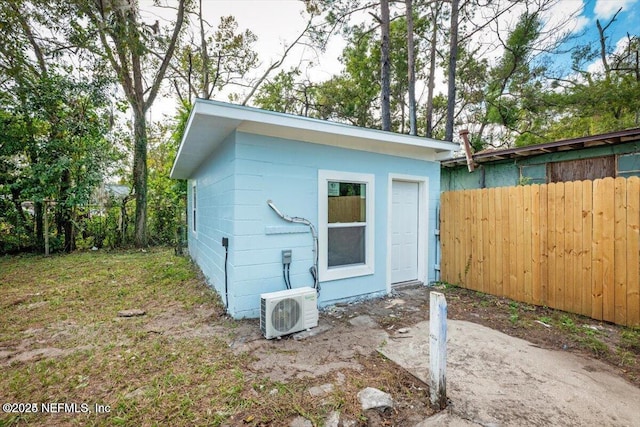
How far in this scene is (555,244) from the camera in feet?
12.8

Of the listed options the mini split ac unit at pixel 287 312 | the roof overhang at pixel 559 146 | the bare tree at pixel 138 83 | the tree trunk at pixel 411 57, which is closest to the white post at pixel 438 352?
the mini split ac unit at pixel 287 312

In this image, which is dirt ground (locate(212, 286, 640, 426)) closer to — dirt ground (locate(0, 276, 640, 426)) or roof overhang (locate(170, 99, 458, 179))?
dirt ground (locate(0, 276, 640, 426))

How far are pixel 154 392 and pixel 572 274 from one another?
4.93 meters

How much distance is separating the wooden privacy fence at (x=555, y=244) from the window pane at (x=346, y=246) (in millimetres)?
1962

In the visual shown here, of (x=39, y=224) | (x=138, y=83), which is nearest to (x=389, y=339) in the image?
(x=39, y=224)

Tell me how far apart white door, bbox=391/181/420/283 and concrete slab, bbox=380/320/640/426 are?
1.98m

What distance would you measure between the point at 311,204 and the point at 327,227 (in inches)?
16.7

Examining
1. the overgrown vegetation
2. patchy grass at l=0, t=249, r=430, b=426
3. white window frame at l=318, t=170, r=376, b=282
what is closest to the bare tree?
patchy grass at l=0, t=249, r=430, b=426

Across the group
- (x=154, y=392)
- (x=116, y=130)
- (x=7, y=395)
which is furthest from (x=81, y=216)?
(x=154, y=392)

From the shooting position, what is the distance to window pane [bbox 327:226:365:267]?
13.8 ft

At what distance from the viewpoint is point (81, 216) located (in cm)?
909

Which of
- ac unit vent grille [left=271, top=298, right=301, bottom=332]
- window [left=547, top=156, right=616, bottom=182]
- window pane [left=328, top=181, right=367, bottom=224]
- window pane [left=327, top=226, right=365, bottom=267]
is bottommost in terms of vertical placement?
ac unit vent grille [left=271, top=298, right=301, bottom=332]

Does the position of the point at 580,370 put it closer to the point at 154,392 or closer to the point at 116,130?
the point at 154,392

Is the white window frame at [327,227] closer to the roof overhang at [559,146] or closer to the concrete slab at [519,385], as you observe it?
the concrete slab at [519,385]
